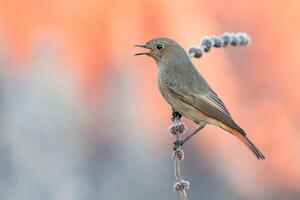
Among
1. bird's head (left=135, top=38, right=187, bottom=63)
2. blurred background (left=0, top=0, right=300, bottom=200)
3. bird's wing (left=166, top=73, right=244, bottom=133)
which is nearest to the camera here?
bird's wing (left=166, top=73, right=244, bottom=133)

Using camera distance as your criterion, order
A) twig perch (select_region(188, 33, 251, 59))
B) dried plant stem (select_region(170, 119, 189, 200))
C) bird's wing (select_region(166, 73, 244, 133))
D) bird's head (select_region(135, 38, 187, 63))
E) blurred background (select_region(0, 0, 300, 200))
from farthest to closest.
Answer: blurred background (select_region(0, 0, 300, 200)) → bird's head (select_region(135, 38, 187, 63)) → bird's wing (select_region(166, 73, 244, 133)) → twig perch (select_region(188, 33, 251, 59)) → dried plant stem (select_region(170, 119, 189, 200))

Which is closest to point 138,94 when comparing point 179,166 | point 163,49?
point 163,49

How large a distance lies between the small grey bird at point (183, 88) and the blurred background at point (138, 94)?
7.74 feet

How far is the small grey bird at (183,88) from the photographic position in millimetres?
5294

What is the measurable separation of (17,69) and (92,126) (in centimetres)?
84

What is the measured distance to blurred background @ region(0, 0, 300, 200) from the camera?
815 centimetres

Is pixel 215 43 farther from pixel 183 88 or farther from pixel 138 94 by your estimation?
pixel 138 94

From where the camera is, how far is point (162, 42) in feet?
17.7

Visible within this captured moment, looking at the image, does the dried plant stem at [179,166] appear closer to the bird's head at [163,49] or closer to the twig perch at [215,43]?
the twig perch at [215,43]

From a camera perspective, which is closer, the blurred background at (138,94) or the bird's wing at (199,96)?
the bird's wing at (199,96)

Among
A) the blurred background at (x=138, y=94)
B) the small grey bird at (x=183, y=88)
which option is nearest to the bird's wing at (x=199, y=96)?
the small grey bird at (x=183, y=88)

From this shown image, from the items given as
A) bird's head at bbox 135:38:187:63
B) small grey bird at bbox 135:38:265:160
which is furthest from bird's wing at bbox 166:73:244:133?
bird's head at bbox 135:38:187:63

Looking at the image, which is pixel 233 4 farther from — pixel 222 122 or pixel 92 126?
pixel 222 122

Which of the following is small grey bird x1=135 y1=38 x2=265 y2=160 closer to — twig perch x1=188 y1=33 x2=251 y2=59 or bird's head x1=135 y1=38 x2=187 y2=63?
bird's head x1=135 y1=38 x2=187 y2=63
